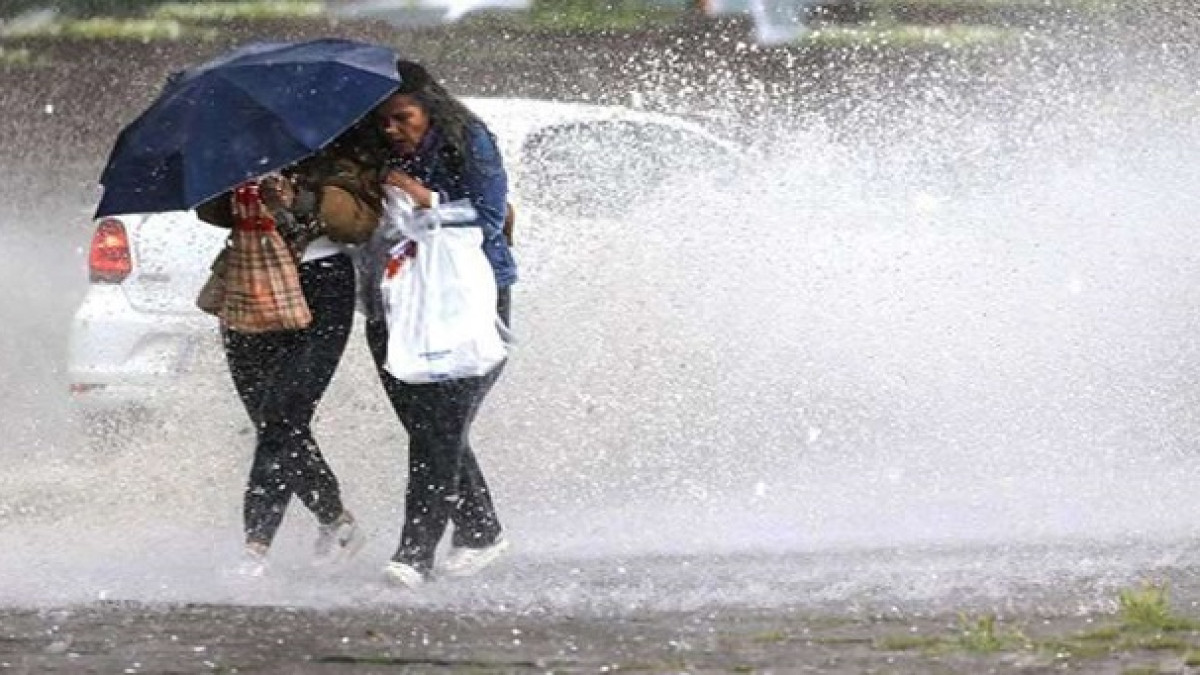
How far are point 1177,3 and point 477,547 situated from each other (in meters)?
8.31

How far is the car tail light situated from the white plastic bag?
2575 mm

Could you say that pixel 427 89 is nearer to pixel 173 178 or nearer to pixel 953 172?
pixel 173 178

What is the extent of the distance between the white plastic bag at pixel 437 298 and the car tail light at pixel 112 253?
8.45 ft

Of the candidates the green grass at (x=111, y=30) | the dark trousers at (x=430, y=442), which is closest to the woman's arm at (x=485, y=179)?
the dark trousers at (x=430, y=442)

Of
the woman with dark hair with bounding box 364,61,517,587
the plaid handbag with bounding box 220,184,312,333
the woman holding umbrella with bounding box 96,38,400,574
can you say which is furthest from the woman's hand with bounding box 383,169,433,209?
the plaid handbag with bounding box 220,184,312,333

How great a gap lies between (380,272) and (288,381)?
0.47 metres

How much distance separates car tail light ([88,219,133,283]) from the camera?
10.6 metres

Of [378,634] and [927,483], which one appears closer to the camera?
[378,634]

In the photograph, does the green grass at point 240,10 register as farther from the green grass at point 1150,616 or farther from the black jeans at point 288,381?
the green grass at point 1150,616

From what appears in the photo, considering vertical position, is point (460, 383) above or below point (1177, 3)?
below

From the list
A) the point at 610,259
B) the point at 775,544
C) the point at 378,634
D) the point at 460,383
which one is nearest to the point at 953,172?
the point at 610,259

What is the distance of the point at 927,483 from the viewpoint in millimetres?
9844

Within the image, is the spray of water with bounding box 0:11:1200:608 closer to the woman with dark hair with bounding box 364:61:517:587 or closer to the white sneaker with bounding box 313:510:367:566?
the white sneaker with bounding box 313:510:367:566

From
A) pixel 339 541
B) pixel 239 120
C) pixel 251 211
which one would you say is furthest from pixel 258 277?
pixel 339 541
